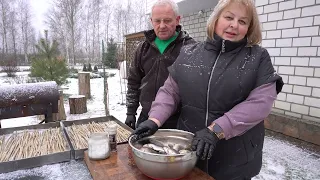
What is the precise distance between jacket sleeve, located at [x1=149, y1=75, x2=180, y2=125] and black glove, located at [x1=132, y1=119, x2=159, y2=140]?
0.08 metres

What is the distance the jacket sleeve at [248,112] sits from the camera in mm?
1128

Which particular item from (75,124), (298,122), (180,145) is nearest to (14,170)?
(75,124)

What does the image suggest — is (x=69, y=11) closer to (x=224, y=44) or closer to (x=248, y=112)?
(x=224, y=44)

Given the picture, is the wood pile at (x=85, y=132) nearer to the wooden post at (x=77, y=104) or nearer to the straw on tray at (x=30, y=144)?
the straw on tray at (x=30, y=144)

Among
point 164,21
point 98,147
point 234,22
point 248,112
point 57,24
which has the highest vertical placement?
point 57,24

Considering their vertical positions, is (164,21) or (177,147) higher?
(164,21)

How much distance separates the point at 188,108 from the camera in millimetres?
1429

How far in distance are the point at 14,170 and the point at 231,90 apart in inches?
52.9

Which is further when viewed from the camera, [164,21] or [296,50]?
[296,50]

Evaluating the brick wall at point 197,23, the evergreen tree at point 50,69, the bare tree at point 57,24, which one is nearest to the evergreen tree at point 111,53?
the bare tree at point 57,24

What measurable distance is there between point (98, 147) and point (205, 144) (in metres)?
0.62

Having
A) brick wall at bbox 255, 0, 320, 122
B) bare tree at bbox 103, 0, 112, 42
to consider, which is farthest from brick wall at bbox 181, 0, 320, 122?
bare tree at bbox 103, 0, 112, 42

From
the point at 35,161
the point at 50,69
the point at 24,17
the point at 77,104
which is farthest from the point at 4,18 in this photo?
the point at 35,161

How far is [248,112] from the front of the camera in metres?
1.16
